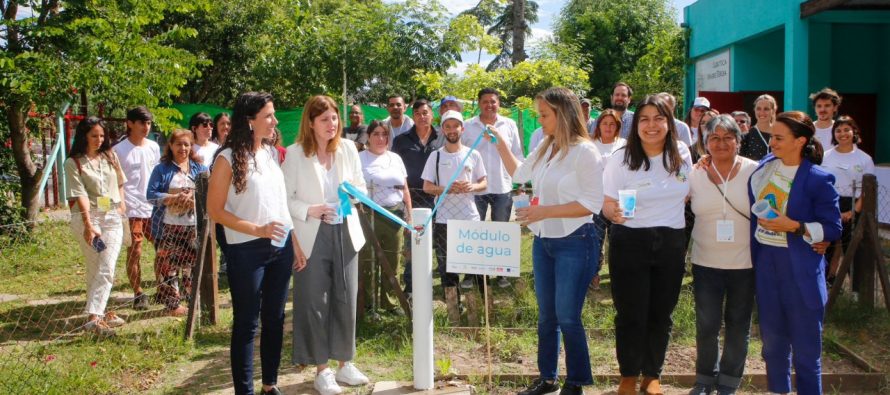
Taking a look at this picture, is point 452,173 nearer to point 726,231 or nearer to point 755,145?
point 726,231

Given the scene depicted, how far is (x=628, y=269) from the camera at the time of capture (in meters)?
4.19

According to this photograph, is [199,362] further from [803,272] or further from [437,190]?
[803,272]

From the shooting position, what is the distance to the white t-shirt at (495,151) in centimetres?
680

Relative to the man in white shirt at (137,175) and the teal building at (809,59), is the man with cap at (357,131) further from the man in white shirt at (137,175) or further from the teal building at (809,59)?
the teal building at (809,59)

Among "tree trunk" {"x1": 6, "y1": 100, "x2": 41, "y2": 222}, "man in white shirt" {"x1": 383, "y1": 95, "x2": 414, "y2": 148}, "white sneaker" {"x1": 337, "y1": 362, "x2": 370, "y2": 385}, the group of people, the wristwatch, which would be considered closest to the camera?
the wristwatch

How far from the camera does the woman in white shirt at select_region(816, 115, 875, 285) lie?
22.2ft

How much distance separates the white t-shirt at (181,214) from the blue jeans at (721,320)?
4.57 meters

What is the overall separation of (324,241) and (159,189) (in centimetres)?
278

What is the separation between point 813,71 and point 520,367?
12050mm

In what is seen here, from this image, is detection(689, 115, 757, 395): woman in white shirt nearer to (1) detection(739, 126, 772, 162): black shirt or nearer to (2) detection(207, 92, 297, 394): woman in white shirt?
(2) detection(207, 92, 297, 394): woman in white shirt

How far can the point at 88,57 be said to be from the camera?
8.05 m

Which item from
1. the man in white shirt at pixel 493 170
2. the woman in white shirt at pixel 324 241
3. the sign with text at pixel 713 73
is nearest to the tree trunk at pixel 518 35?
the sign with text at pixel 713 73

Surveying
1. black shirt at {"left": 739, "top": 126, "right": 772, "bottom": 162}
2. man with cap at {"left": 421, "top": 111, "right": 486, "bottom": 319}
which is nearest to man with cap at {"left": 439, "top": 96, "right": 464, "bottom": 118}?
man with cap at {"left": 421, "top": 111, "right": 486, "bottom": 319}

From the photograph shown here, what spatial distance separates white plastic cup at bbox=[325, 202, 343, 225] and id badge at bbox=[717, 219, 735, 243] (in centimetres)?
233
